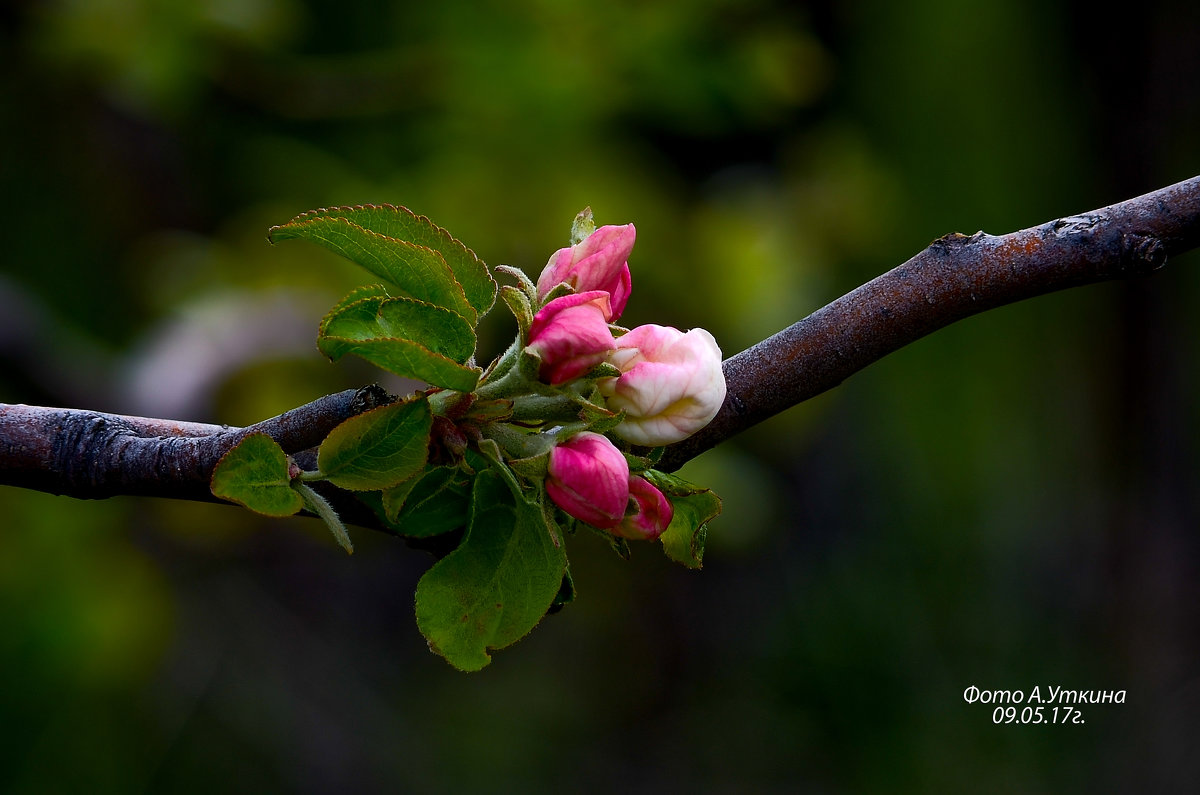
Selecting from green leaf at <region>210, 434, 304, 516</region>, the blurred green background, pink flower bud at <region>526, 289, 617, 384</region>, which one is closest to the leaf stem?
green leaf at <region>210, 434, 304, 516</region>

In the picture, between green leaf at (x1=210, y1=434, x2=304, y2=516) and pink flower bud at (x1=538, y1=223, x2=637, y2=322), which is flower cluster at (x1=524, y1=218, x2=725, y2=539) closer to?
pink flower bud at (x1=538, y1=223, x2=637, y2=322)

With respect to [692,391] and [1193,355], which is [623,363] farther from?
[1193,355]

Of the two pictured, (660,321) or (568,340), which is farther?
(660,321)

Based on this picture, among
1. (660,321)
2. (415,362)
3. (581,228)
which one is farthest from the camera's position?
(660,321)

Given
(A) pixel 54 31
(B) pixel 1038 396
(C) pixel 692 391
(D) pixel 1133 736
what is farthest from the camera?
(B) pixel 1038 396

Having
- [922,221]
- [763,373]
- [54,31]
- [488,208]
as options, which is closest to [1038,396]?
[922,221]

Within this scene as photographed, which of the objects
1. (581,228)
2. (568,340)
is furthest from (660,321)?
(568,340)

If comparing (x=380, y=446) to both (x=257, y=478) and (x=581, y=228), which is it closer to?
(x=257, y=478)
